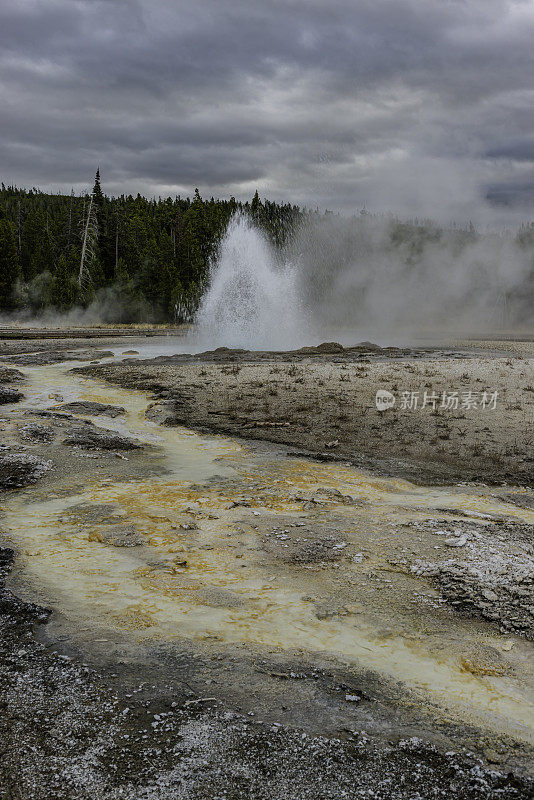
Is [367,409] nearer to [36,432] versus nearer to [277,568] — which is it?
[36,432]

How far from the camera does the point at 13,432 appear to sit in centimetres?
1258

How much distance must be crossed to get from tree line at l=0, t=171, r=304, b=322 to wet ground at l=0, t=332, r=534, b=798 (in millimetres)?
43635

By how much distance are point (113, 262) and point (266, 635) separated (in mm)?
58692

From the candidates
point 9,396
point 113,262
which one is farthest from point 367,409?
point 113,262

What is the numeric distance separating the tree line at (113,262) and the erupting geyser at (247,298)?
19037 mm

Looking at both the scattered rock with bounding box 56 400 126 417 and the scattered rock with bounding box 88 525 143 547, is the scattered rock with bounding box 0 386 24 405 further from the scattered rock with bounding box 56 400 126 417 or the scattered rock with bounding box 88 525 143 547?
the scattered rock with bounding box 88 525 143 547

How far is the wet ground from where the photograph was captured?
3.86 metres

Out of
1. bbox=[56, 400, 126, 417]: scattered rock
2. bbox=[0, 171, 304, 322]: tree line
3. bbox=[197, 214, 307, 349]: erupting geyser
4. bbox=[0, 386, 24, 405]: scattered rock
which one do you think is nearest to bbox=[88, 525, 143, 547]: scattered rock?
bbox=[56, 400, 126, 417]: scattered rock

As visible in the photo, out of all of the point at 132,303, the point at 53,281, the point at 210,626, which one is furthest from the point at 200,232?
the point at 210,626

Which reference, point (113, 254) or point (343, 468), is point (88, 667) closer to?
point (343, 468)

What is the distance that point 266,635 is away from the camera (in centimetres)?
551

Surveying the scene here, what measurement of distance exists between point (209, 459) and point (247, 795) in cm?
841

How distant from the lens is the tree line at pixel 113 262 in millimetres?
50219

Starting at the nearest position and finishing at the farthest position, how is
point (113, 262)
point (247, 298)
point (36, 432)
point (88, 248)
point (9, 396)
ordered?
point (36, 432) < point (9, 396) < point (247, 298) < point (88, 248) < point (113, 262)
